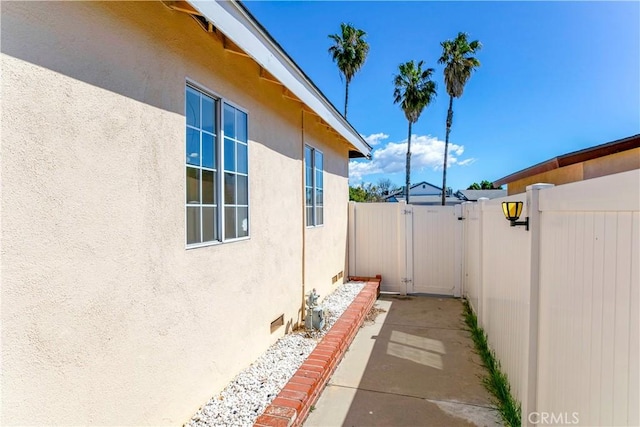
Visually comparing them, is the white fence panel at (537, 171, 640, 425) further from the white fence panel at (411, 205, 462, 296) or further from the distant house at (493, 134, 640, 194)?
the white fence panel at (411, 205, 462, 296)

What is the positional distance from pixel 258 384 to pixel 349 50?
23.8 metres

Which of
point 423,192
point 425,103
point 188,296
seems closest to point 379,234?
point 188,296

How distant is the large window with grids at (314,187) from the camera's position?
6852 mm

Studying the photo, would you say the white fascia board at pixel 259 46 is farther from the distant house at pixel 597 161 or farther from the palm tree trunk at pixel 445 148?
the palm tree trunk at pixel 445 148

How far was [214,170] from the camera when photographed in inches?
146

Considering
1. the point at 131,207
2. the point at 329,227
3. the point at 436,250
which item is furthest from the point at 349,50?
the point at 131,207

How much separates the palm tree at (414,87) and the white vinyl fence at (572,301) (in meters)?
21.0

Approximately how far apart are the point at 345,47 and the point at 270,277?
22432 mm

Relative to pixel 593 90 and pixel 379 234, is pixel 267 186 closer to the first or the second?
pixel 379 234

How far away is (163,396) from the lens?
288cm

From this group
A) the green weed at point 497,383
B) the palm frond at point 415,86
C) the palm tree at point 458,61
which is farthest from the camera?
the palm frond at point 415,86

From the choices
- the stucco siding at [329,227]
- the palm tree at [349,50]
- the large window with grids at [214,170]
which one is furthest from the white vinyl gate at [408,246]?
the palm tree at [349,50]

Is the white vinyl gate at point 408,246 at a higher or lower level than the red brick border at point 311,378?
higher

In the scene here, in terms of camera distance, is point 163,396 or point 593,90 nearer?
point 163,396
